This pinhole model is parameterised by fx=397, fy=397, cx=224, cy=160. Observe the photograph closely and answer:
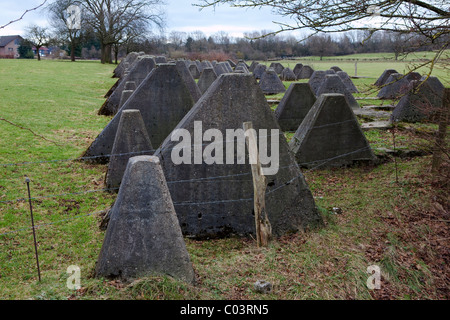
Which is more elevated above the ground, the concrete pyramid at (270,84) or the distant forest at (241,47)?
the distant forest at (241,47)

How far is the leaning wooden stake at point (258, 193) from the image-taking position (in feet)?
17.9

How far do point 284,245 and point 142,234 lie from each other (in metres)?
2.26

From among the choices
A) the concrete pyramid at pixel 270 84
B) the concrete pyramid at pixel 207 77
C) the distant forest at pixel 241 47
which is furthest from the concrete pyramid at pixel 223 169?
the distant forest at pixel 241 47

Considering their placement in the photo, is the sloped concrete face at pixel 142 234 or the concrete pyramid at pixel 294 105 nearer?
the sloped concrete face at pixel 142 234

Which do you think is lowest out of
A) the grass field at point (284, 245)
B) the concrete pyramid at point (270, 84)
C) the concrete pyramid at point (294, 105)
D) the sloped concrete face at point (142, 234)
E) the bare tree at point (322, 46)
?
the grass field at point (284, 245)

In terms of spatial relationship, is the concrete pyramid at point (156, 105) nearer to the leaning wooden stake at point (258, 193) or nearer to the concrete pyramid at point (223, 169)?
the concrete pyramid at point (223, 169)

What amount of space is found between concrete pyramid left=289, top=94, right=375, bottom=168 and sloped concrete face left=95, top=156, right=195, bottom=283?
5601 mm

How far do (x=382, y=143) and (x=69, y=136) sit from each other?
9.25m

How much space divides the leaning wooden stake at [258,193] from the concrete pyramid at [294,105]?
7902 mm

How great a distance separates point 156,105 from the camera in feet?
32.4

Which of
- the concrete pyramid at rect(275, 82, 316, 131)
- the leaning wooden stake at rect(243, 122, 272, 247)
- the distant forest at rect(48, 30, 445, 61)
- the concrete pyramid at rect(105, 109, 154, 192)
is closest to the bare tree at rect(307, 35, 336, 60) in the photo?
the distant forest at rect(48, 30, 445, 61)

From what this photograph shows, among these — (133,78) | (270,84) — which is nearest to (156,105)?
(133,78)

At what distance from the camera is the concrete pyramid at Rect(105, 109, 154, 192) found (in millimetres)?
7910

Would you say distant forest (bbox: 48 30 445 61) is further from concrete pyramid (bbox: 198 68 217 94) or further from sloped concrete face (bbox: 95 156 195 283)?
sloped concrete face (bbox: 95 156 195 283)
